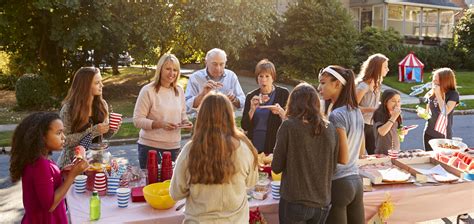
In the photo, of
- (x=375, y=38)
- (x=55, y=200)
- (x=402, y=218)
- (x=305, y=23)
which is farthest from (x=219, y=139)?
(x=375, y=38)

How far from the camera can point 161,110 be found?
14.2 ft

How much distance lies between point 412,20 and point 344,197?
30.0m

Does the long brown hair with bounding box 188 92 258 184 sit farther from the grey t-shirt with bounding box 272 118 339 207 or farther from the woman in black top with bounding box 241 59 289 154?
the woman in black top with bounding box 241 59 289 154

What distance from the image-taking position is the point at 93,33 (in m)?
13.5

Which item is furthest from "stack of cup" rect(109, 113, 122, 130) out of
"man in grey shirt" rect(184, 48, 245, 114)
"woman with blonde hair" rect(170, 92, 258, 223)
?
"woman with blonde hair" rect(170, 92, 258, 223)

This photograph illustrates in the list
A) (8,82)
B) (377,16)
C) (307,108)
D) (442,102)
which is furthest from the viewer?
(377,16)

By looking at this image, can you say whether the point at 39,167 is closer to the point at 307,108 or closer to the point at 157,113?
the point at 157,113

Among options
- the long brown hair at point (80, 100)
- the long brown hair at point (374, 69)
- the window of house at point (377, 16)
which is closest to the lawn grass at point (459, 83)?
the window of house at point (377, 16)

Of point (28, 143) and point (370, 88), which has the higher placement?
point (370, 88)

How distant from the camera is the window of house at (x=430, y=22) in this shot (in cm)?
3047

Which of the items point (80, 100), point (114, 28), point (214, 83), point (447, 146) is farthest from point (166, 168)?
point (114, 28)

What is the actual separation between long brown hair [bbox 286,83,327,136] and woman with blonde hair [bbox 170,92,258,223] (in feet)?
1.53

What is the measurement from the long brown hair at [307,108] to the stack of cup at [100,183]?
1611mm

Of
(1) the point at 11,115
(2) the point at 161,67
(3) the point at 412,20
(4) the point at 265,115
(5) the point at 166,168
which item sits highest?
(3) the point at 412,20
